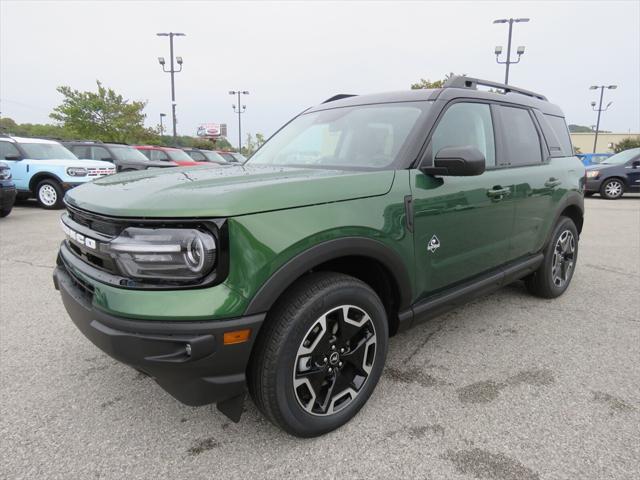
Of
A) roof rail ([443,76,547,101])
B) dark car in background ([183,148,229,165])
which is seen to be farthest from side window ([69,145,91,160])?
roof rail ([443,76,547,101])

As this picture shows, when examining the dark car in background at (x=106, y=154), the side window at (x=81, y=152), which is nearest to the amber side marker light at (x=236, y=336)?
the dark car in background at (x=106, y=154)

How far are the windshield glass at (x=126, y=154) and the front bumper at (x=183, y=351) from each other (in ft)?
40.1

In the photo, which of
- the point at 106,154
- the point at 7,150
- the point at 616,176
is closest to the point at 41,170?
the point at 7,150

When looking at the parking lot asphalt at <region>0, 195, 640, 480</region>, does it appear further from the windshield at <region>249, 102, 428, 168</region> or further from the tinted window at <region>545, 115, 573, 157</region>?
the tinted window at <region>545, 115, 573, 157</region>

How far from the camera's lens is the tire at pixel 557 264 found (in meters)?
3.84

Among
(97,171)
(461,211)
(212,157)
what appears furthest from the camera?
(212,157)

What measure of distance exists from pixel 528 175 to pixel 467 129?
81cm

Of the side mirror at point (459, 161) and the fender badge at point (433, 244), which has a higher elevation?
the side mirror at point (459, 161)

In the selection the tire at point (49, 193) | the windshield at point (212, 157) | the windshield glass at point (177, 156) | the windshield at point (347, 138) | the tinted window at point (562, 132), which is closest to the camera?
the windshield at point (347, 138)

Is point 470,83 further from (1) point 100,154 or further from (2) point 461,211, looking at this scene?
(1) point 100,154

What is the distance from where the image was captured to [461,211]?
2625mm

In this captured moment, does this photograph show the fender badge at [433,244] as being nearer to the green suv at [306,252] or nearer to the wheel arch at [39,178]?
the green suv at [306,252]

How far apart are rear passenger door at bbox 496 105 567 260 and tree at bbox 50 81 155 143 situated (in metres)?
28.0

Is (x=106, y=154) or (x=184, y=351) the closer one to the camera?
(x=184, y=351)
